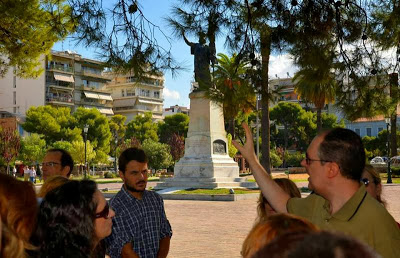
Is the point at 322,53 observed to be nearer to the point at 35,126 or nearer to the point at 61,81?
the point at 35,126

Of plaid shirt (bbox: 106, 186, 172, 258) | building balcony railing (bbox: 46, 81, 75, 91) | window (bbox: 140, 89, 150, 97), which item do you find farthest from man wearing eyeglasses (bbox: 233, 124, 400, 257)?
window (bbox: 140, 89, 150, 97)

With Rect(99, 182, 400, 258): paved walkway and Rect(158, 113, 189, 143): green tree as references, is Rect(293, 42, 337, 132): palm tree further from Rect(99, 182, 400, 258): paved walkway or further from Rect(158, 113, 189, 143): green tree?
Rect(158, 113, 189, 143): green tree

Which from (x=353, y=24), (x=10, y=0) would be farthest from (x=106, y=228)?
(x=10, y=0)

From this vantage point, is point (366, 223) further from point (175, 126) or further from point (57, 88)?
point (57, 88)

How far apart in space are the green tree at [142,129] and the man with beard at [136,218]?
71895 millimetres

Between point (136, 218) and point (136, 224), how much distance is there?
0.04 meters

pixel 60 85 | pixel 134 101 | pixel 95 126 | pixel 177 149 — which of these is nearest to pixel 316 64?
pixel 177 149

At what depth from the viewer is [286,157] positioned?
218 ft

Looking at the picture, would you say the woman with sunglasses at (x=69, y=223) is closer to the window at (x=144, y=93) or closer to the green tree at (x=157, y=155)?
the green tree at (x=157, y=155)

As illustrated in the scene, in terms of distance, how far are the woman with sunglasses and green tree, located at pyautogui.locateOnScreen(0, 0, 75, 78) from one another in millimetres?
4940

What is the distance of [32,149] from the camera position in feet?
176

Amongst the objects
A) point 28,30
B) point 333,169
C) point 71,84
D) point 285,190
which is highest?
point 71,84

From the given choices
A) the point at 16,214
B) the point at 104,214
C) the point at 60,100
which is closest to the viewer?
the point at 16,214

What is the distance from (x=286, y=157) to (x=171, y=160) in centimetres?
1574
